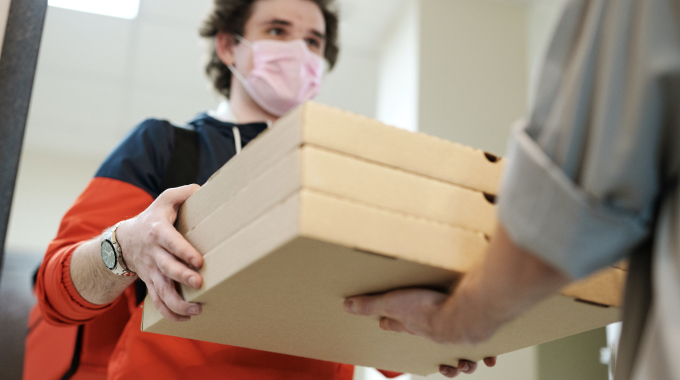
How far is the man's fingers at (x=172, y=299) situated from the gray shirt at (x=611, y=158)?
372mm

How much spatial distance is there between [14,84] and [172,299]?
12.9 inches

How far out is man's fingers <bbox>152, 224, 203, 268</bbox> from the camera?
0.62 metres

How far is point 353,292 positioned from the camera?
2.06ft

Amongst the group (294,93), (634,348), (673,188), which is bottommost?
(634,348)

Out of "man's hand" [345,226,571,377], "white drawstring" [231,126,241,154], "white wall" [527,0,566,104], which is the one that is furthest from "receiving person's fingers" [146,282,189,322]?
"white wall" [527,0,566,104]

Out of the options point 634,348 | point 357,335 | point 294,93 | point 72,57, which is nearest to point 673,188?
point 634,348

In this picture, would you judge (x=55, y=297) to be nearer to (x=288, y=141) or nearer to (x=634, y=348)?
(x=288, y=141)

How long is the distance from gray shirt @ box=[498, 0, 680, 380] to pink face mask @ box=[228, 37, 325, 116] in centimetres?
99

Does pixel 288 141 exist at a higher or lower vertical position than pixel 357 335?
higher

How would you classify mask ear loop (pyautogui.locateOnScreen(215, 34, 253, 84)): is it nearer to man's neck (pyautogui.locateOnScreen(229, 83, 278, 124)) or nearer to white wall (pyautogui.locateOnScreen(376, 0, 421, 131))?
man's neck (pyautogui.locateOnScreen(229, 83, 278, 124))

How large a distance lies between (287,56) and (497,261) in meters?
1.03

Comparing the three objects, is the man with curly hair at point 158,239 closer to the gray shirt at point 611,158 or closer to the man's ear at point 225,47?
the man's ear at point 225,47

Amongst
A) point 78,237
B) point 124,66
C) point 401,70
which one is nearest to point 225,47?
point 78,237

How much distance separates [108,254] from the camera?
81 cm
